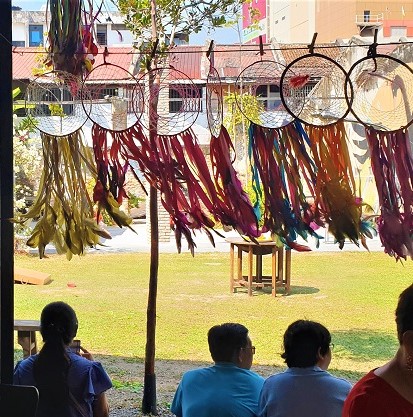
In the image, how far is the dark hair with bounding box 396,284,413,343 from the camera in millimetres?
1027

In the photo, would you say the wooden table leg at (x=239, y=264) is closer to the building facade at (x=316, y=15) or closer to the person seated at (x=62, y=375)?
the building facade at (x=316, y=15)

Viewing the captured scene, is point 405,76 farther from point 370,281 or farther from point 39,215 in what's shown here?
point 370,281

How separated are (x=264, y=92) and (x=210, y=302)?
157 inches

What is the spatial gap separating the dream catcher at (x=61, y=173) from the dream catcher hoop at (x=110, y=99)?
38 millimetres

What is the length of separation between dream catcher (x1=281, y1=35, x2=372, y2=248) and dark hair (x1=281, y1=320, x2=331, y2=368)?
377mm

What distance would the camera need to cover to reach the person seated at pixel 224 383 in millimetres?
1733

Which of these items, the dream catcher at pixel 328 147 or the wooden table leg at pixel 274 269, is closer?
the dream catcher at pixel 328 147

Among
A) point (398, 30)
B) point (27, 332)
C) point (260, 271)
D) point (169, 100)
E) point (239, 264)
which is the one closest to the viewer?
point (169, 100)

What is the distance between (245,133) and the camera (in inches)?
83.0

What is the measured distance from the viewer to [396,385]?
40.8 inches

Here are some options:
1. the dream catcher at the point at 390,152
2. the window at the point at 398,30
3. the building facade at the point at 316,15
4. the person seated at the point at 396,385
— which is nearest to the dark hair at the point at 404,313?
the person seated at the point at 396,385

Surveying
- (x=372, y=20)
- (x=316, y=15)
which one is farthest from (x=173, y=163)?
(x=316, y=15)

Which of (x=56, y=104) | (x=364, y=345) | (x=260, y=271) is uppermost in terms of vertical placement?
(x=56, y=104)

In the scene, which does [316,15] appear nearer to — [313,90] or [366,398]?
[313,90]
